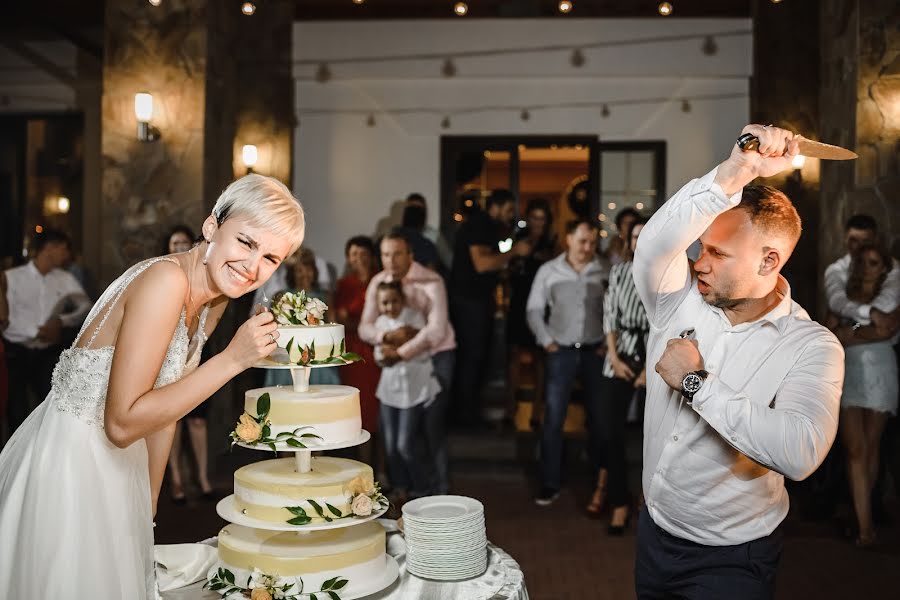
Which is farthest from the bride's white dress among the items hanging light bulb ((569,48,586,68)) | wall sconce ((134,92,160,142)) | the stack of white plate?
hanging light bulb ((569,48,586,68))

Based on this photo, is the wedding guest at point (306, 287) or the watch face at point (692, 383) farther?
the wedding guest at point (306, 287)

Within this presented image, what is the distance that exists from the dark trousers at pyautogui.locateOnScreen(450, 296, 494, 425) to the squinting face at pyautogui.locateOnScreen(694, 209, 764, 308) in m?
4.13

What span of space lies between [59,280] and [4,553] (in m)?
4.95

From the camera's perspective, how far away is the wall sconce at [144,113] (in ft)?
20.4

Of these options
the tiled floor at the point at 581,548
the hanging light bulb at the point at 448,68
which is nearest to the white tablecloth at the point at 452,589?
the tiled floor at the point at 581,548

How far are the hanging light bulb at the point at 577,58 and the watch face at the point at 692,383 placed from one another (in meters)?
8.15

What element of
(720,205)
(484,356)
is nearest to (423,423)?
(484,356)

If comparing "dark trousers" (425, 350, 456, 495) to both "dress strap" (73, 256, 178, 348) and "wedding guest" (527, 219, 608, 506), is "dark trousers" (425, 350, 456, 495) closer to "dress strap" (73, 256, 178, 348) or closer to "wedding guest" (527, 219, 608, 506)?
"wedding guest" (527, 219, 608, 506)

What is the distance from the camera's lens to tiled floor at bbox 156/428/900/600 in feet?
13.3

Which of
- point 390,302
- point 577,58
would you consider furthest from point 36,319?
point 577,58

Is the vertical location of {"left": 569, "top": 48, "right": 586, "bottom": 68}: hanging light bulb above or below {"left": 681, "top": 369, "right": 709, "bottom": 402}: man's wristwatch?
above

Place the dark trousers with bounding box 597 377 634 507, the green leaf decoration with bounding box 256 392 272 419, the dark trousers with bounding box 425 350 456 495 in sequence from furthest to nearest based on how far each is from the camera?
the dark trousers with bounding box 425 350 456 495 → the dark trousers with bounding box 597 377 634 507 → the green leaf decoration with bounding box 256 392 272 419

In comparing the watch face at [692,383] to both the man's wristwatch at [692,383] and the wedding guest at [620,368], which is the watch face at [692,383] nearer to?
the man's wristwatch at [692,383]

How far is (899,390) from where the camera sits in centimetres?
521
